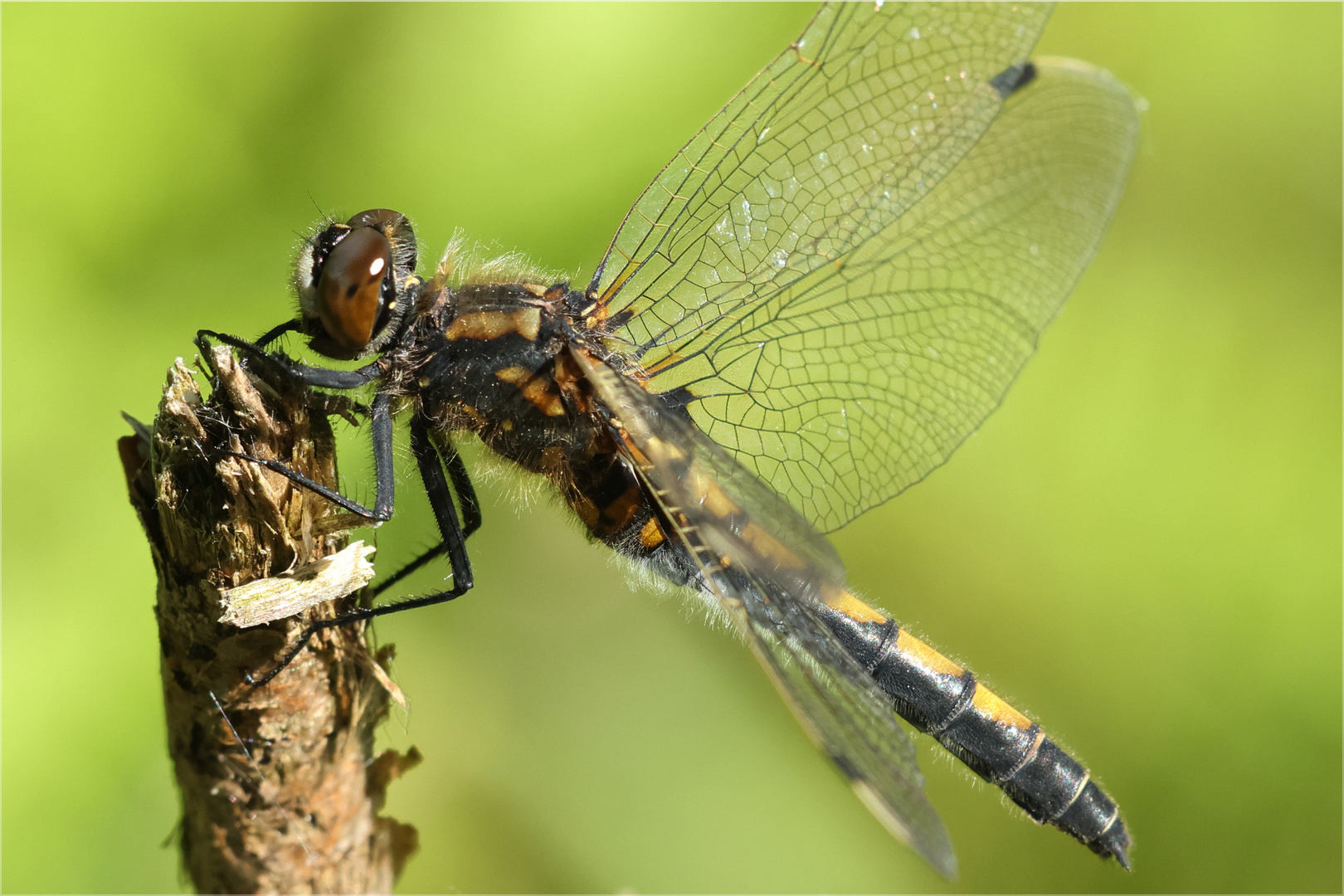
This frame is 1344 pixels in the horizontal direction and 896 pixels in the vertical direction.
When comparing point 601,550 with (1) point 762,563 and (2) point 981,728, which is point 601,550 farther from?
(2) point 981,728

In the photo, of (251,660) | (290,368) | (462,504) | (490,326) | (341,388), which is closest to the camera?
(251,660)

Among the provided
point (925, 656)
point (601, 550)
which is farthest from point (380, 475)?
point (925, 656)

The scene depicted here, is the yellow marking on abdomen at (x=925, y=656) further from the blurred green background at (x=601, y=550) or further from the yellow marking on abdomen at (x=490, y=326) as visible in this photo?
the yellow marking on abdomen at (x=490, y=326)

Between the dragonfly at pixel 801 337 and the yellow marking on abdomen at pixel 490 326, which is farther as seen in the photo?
the yellow marking on abdomen at pixel 490 326

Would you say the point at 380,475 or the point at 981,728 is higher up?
the point at 380,475

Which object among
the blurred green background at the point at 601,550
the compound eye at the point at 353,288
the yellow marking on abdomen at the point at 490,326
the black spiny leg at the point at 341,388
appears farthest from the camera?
the blurred green background at the point at 601,550

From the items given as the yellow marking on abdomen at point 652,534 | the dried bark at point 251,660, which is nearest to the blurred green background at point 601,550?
the yellow marking on abdomen at point 652,534

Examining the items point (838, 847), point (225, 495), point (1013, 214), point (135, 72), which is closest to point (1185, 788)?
point (838, 847)
